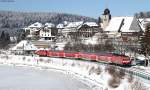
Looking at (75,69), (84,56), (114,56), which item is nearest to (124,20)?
(84,56)

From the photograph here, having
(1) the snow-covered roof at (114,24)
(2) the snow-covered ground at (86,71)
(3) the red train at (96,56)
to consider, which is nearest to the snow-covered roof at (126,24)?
(1) the snow-covered roof at (114,24)

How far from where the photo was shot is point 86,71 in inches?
2416

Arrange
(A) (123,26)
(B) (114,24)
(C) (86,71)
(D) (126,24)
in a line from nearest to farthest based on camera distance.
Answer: (C) (86,71)
(D) (126,24)
(A) (123,26)
(B) (114,24)

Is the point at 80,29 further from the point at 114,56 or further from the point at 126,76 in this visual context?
the point at 126,76

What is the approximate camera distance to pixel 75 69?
67.8 m

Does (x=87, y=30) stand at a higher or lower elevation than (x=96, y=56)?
higher

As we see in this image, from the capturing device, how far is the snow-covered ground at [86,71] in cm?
4038

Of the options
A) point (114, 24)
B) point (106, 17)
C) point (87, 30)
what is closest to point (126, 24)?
point (114, 24)

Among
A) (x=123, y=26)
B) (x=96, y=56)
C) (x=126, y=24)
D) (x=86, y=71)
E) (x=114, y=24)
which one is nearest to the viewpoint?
(x=86, y=71)

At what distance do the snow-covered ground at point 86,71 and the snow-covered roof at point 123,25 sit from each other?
41310mm

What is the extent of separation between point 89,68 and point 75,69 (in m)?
7.46

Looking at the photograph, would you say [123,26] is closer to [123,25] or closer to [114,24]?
[123,25]

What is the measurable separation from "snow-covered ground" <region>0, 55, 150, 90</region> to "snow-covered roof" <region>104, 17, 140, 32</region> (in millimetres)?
41310

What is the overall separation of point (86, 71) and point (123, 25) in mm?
64701
